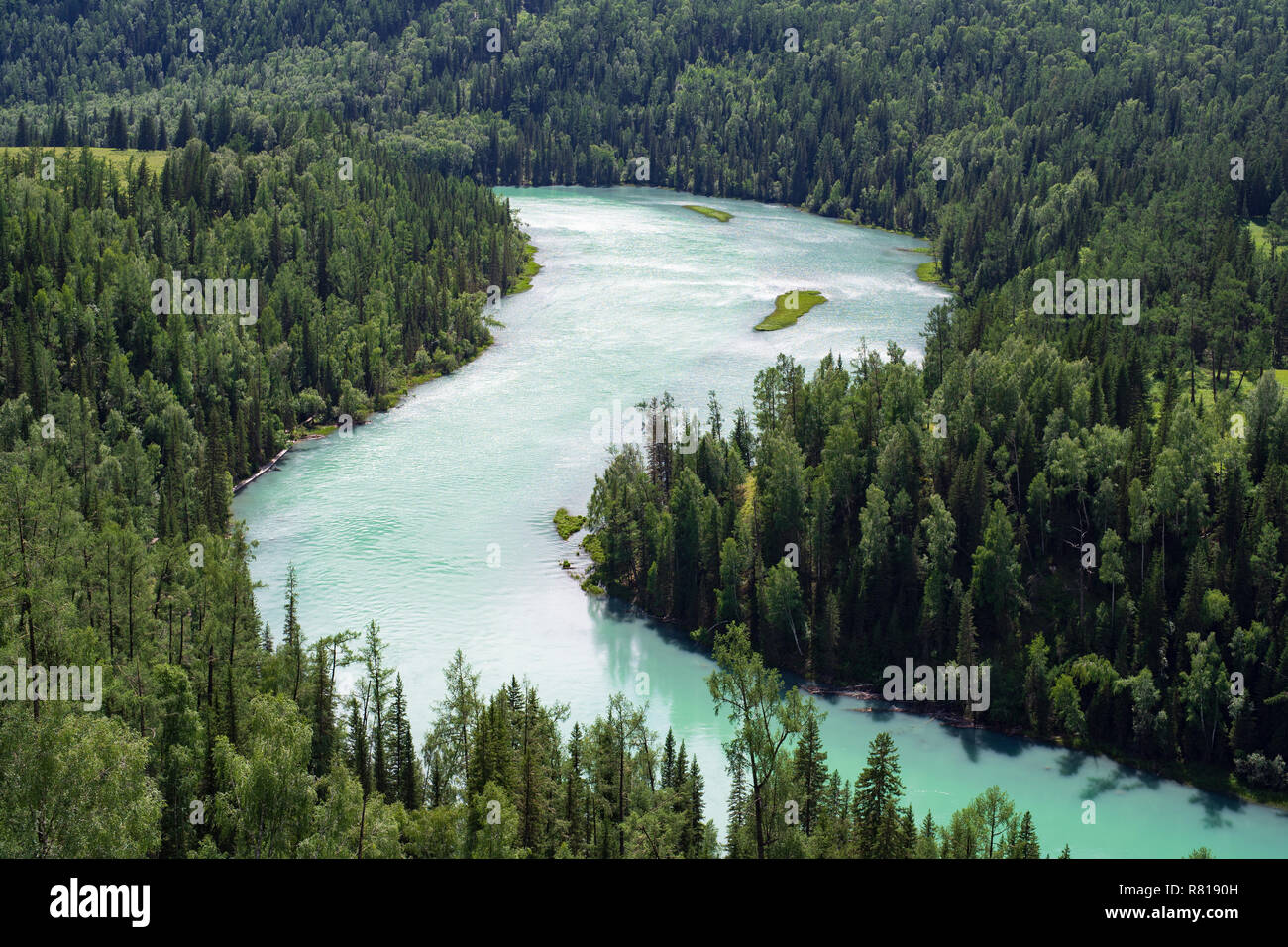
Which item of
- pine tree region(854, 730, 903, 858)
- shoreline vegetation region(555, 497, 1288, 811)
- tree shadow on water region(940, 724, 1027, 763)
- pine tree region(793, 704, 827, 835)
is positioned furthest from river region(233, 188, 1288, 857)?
pine tree region(854, 730, 903, 858)

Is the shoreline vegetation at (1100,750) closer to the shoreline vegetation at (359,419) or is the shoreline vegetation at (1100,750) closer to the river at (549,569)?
the river at (549,569)

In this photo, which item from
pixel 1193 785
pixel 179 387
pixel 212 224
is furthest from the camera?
pixel 212 224

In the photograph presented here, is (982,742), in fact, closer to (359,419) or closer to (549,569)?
(549,569)

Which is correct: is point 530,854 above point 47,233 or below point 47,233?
below

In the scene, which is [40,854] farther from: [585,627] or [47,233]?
[47,233]

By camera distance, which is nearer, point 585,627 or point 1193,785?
point 1193,785

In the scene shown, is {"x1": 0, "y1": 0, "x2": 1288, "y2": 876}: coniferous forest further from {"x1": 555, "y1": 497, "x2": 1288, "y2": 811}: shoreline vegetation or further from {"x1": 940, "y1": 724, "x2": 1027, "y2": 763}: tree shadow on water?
{"x1": 940, "y1": 724, "x2": 1027, "y2": 763}: tree shadow on water

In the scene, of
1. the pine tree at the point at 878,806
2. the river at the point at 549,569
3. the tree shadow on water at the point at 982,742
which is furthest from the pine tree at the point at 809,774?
the tree shadow on water at the point at 982,742

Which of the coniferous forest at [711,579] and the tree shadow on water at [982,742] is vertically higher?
the coniferous forest at [711,579]
